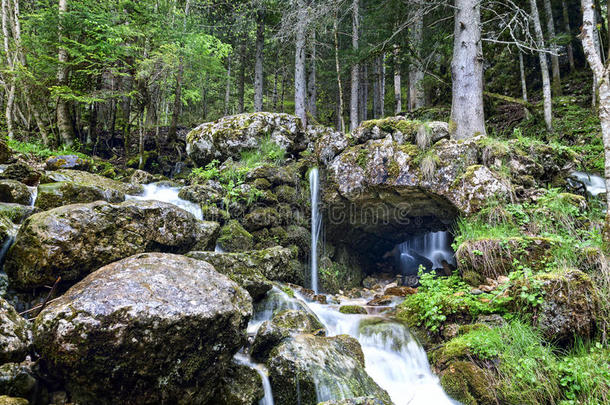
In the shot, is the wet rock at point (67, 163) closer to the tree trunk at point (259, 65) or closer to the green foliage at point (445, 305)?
the tree trunk at point (259, 65)

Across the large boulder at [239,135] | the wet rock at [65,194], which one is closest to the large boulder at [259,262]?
the wet rock at [65,194]

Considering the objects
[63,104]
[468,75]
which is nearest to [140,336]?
[468,75]

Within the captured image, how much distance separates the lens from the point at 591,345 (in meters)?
3.67

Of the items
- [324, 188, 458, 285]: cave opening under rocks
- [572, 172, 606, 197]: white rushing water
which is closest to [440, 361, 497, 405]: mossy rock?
[324, 188, 458, 285]: cave opening under rocks

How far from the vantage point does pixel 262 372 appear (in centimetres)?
370

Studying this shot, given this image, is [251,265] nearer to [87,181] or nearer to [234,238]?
[234,238]

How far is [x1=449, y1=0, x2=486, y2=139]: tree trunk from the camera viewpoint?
7.73m

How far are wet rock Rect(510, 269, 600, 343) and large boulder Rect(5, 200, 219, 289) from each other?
5481 mm

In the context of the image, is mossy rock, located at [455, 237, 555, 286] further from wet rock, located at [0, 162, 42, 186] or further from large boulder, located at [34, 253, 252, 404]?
wet rock, located at [0, 162, 42, 186]

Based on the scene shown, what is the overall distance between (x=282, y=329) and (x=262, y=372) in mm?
554

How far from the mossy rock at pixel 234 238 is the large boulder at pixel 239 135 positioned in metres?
3.17

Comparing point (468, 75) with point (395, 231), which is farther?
point (395, 231)

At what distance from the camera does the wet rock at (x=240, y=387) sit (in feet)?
10.9

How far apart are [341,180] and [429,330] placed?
4.01 meters
